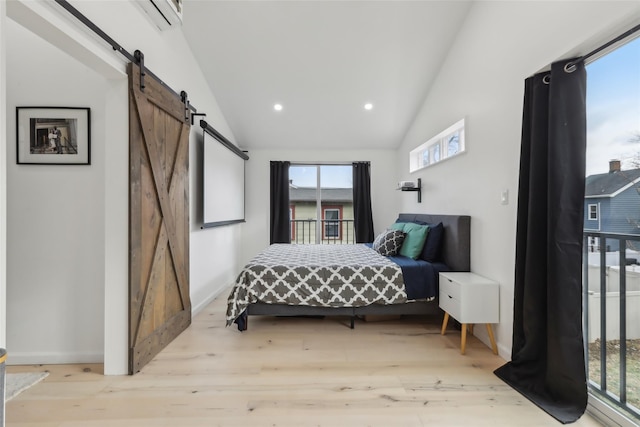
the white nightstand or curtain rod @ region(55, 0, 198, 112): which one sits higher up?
curtain rod @ region(55, 0, 198, 112)

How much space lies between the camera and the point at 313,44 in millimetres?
3178

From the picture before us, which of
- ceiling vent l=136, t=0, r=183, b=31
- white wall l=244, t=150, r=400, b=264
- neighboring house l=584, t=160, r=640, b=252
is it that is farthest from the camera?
white wall l=244, t=150, r=400, b=264

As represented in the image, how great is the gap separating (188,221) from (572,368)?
3.10 m

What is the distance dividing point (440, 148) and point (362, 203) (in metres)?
1.99

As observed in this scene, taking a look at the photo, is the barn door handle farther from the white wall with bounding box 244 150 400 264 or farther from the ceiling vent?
the white wall with bounding box 244 150 400 264

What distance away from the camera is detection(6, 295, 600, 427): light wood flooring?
63.3 inches

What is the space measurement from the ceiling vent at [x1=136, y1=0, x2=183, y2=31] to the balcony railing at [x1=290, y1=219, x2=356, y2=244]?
13.3ft

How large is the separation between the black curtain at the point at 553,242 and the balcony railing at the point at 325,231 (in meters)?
4.09

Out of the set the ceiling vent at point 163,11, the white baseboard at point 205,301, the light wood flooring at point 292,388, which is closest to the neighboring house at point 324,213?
the white baseboard at point 205,301

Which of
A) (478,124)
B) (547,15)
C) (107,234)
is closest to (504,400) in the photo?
(478,124)

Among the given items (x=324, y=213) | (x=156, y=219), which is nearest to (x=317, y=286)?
(x=156, y=219)

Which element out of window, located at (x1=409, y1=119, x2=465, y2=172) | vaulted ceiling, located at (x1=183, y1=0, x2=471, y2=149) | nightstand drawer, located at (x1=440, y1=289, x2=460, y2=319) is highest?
vaulted ceiling, located at (x1=183, y1=0, x2=471, y2=149)

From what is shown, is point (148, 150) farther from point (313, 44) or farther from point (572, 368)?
point (572, 368)

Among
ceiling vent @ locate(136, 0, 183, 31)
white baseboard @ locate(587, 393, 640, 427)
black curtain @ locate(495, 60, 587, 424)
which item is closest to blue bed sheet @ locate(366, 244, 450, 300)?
black curtain @ locate(495, 60, 587, 424)
